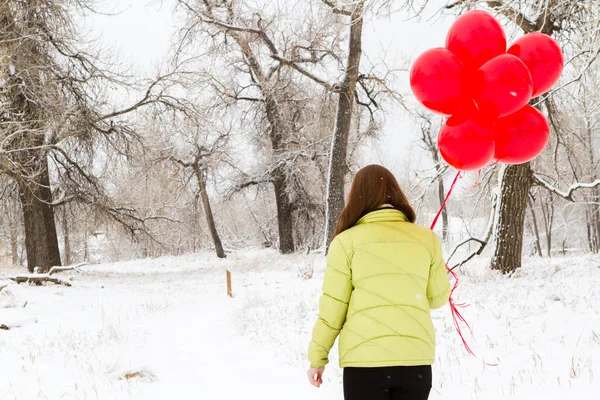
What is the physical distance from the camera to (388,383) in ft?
7.25

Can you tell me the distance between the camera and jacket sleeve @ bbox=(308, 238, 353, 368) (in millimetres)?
2371

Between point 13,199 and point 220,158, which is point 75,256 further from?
point 13,199

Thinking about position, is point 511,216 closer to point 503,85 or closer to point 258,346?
point 258,346

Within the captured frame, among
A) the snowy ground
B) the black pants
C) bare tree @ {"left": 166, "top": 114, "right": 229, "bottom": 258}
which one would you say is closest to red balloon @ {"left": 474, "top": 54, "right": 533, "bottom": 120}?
the black pants

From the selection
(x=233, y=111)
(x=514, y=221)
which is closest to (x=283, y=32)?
(x=233, y=111)

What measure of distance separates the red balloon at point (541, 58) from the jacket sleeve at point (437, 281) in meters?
1.52

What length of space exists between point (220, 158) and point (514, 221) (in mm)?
17626

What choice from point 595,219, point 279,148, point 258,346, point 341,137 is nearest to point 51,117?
point 341,137

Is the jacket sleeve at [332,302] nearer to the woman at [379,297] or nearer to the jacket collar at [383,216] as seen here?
the woman at [379,297]

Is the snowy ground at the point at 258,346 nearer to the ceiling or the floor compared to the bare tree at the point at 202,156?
nearer to the floor

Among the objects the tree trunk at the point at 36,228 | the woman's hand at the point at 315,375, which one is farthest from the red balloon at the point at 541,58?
the tree trunk at the point at 36,228

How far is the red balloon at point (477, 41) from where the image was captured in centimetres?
299

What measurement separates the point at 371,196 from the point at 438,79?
38.7 inches

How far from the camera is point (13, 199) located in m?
15.5
